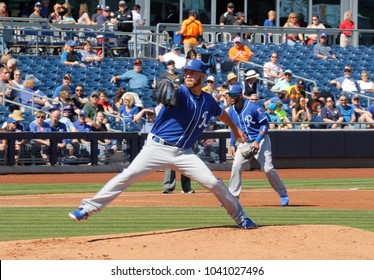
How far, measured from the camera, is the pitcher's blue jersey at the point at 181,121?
35.4ft

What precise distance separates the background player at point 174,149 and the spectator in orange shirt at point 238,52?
17.0 metres

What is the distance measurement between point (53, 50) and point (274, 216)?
14411 mm

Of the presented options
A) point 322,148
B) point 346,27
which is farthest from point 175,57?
point 346,27

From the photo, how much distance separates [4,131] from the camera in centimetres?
2183

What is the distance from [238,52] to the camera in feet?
91.8

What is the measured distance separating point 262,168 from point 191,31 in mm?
12444

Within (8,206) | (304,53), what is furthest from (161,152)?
(304,53)

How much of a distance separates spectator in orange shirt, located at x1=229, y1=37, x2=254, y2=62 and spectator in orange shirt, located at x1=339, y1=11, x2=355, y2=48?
190 inches

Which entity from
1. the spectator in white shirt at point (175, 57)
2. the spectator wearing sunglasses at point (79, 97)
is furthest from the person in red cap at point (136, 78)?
the spectator wearing sunglasses at point (79, 97)

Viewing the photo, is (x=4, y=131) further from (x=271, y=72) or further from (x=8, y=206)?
(x=271, y=72)

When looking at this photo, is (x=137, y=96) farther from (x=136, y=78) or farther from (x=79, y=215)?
(x=79, y=215)

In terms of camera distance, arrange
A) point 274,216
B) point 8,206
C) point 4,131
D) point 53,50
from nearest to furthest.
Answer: point 274,216, point 8,206, point 4,131, point 53,50

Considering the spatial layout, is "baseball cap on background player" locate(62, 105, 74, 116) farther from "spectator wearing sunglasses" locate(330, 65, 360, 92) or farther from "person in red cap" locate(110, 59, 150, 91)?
"spectator wearing sunglasses" locate(330, 65, 360, 92)

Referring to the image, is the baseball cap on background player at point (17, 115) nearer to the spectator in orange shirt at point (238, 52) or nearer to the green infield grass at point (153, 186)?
the green infield grass at point (153, 186)
